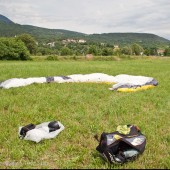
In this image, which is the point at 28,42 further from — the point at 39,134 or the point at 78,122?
the point at 39,134

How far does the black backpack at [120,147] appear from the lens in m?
4.73

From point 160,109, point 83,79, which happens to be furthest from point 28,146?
point 83,79

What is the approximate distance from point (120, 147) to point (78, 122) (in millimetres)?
2434

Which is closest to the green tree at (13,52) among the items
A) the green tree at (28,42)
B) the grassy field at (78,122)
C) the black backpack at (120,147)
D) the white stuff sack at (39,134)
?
the green tree at (28,42)

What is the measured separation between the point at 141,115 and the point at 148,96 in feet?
11.1

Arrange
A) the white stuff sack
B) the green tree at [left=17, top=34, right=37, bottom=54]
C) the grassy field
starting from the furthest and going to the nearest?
the green tree at [left=17, top=34, right=37, bottom=54] < the white stuff sack < the grassy field

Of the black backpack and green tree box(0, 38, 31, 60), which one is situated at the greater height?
the black backpack

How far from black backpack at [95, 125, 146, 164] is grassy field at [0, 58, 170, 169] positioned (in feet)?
0.38

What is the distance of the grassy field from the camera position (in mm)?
4934

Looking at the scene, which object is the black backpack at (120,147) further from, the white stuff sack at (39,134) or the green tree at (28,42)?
the green tree at (28,42)

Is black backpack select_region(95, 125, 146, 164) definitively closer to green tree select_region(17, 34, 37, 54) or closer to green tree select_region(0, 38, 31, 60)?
green tree select_region(0, 38, 31, 60)

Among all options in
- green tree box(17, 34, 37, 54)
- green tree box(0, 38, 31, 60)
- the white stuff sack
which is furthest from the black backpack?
green tree box(17, 34, 37, 54)

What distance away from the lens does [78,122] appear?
7199mm

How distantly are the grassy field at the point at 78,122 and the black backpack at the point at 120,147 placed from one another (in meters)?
0.12
